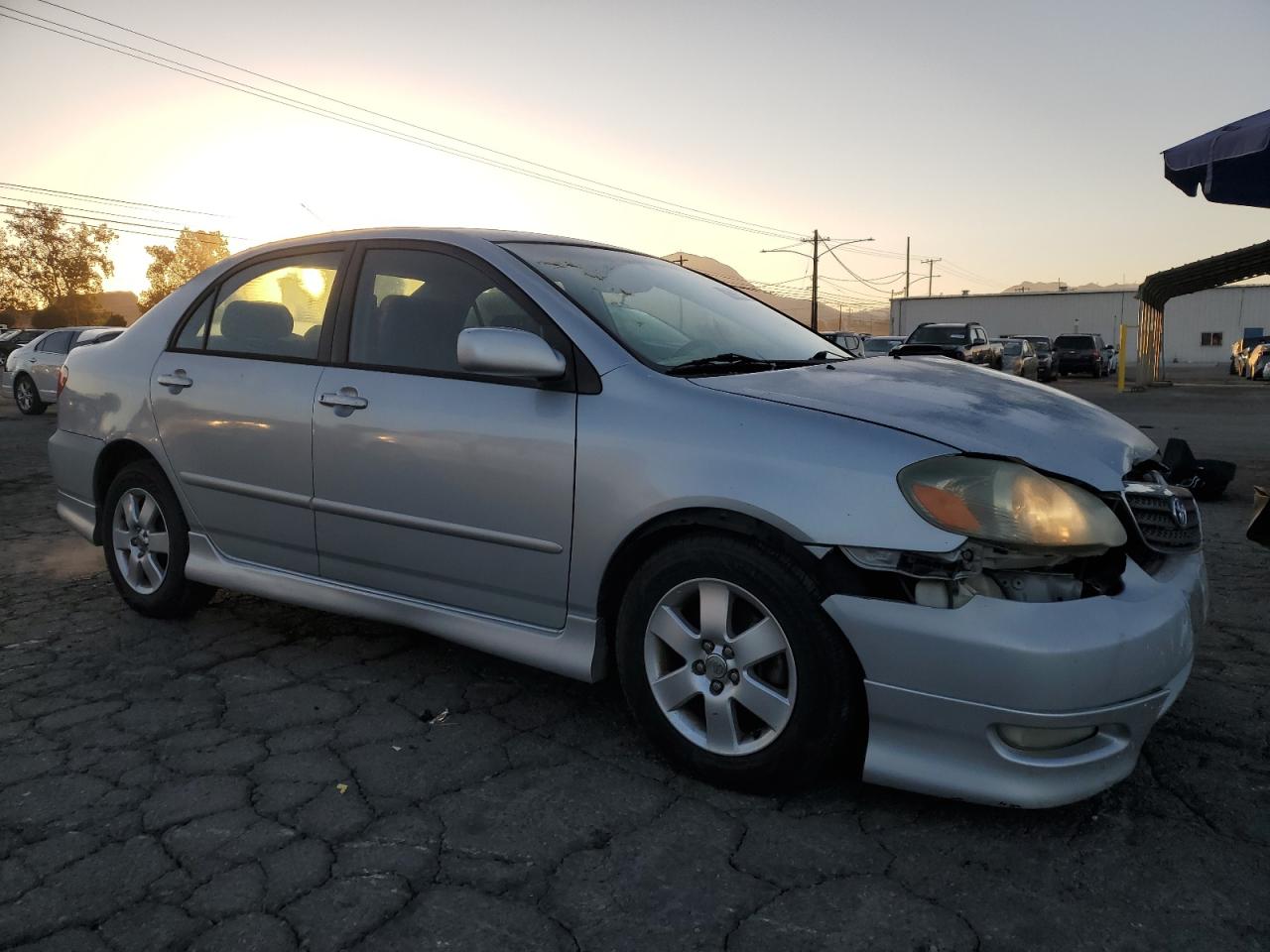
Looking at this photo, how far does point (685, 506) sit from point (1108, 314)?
2567 inches

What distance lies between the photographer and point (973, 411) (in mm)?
2543

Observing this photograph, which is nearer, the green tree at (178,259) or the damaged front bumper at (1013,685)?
the damaged front bumper at (1013,685)

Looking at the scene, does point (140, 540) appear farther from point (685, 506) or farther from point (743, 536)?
point (743, 536)

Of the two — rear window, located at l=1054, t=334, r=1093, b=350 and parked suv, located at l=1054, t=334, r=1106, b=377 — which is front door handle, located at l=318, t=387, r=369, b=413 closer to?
parked suv, located at l=1054, t=334, r=1106, b=377

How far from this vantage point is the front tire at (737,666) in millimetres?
2266

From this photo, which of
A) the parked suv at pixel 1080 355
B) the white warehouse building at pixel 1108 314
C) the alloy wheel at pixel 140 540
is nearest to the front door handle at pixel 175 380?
the alloy wheel at pixel 140 540

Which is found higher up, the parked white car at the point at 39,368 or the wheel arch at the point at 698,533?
the parked white car at the point at 39,368

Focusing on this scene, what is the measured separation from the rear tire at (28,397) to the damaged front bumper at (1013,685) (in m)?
17.0

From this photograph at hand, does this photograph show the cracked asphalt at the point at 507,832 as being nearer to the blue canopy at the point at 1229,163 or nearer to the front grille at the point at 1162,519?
the front grille at the point at 1162,519

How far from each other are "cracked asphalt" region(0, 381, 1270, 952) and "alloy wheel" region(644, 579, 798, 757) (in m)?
0.19

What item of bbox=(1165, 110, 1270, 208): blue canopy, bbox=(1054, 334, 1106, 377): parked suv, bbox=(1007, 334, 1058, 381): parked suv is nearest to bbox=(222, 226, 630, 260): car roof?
bbox=(1165, 110, 1270, 208): blue canopy

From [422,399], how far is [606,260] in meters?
0.93

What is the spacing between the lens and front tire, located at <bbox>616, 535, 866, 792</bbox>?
2266 millimetres

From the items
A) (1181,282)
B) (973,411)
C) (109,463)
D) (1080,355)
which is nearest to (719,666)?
(973,411)
